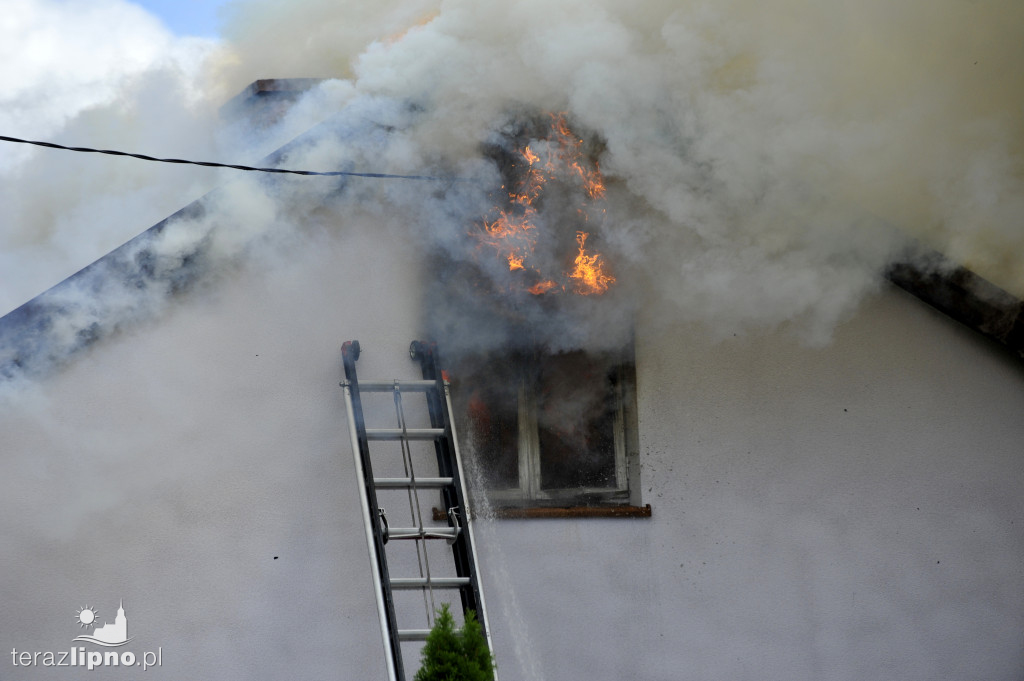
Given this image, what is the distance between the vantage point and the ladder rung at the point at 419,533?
475 cm

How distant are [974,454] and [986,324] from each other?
77cm

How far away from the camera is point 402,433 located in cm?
499

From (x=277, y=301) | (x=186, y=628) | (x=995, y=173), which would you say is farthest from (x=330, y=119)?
(x=995, y=173)

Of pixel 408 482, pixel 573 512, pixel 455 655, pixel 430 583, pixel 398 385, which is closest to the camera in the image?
pixel 455 655

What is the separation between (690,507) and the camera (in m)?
5.39

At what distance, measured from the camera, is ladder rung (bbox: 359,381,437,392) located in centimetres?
514

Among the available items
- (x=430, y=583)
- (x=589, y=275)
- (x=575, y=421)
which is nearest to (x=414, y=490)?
(x=430, y=583)

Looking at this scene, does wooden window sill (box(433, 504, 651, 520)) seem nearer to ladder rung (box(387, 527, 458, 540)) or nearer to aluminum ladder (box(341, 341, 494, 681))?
aluminum ladder (box(341, 341, 494, 681))

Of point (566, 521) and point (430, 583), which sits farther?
point (566, 521)

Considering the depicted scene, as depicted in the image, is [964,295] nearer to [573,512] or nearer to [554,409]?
[554,409]

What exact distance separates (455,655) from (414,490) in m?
1.18

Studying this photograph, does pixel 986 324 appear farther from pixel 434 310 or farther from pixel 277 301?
pixel 277 301

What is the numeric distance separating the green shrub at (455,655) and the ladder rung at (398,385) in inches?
56.4

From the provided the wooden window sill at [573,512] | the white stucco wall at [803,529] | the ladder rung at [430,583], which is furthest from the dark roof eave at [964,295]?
the ladder rung at [430,583]
